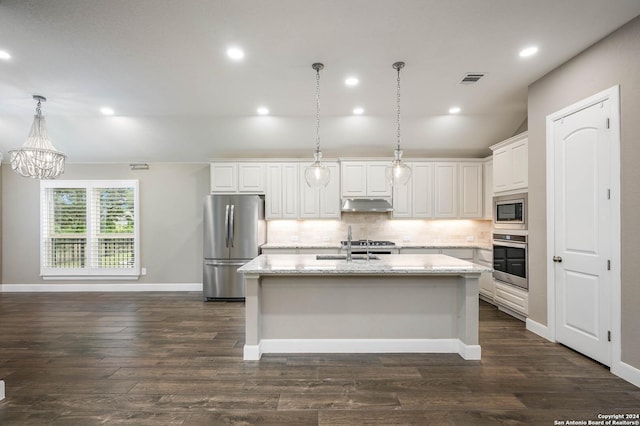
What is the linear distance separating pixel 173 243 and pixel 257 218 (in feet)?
6.41

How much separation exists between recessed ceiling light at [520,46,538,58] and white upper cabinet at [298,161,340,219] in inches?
126

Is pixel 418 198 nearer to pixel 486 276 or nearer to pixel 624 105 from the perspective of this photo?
pixel 486 276

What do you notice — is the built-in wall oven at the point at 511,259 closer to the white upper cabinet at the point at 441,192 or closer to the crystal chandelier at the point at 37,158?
the white upper cabinet at the point at 441,192

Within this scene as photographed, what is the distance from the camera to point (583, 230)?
3084 mm

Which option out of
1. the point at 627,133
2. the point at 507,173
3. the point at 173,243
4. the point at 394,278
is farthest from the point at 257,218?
the point at 627,133

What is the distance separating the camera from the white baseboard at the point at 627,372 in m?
2.57

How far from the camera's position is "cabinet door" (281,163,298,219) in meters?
5.79

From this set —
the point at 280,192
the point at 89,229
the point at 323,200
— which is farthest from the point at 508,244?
the point at 89,229

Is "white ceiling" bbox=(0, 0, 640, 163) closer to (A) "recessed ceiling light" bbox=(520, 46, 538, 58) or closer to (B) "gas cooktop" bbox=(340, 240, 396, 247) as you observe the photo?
(A) "recessed ceiling light" bbox=(520, 46, 538, 58)

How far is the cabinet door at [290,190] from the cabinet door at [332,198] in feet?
1.48

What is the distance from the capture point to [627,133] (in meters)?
2.67

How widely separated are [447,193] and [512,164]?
1.54 m

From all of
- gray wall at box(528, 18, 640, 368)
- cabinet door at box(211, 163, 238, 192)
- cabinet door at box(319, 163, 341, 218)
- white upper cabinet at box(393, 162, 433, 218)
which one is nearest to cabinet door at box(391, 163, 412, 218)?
white upper cabinet at box(393, 162, 433, 218)

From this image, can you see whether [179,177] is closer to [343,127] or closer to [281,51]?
[343,127]
